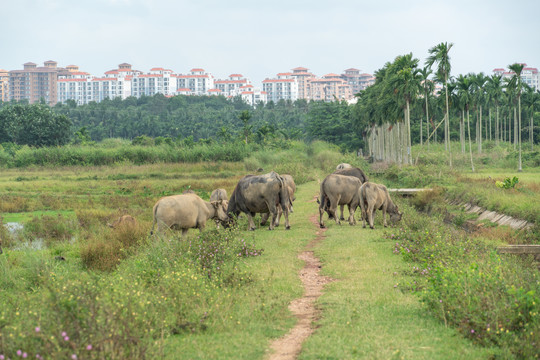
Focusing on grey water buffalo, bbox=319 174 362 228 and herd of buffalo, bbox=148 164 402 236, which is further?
grey water buffalo, bbox=319 174 362 228

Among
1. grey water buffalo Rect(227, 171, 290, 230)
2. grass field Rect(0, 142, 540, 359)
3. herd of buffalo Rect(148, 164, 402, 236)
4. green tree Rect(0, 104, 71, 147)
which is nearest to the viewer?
grass field Rect(0, 142, 540, 359)

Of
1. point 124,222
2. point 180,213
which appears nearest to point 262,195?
point 180,213

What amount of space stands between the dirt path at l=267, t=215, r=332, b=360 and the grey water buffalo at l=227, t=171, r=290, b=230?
11.5ft

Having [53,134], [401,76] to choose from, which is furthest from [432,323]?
[53,134]

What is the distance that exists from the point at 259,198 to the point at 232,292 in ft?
27.0

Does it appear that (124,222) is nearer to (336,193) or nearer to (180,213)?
(180,213)

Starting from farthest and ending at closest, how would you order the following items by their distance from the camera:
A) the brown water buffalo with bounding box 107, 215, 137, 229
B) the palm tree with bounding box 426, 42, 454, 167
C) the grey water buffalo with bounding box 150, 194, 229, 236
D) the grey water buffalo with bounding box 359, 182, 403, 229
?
1. the palm tree with bounding box 426, 42, 454, 167
2. the grey water buffalo with bounding box 359, 182, 403, 229
3. the brown water buffalo with bounding box 107, 215, 137, 229
4. the grey water buffalo with bounding box 150, 194, 229, 236

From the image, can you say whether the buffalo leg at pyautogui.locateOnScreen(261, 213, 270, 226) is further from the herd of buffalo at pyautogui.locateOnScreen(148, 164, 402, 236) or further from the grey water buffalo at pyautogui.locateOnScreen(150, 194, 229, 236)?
the grey water buffalo at pyautogui.locateOnScreen(150, 194, 229, 236)

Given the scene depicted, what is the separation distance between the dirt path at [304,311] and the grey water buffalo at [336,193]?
4.88m

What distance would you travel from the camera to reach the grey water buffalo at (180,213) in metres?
14.9

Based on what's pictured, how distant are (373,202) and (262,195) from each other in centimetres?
328

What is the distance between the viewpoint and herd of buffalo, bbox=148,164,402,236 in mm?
15078

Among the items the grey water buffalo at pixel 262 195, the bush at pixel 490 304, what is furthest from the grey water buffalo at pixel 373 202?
the bush at pixel 490 304

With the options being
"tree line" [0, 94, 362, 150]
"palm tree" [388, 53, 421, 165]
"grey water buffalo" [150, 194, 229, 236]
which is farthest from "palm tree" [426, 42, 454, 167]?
"grey water buffalo" [150, 194, 229, 236]
